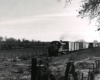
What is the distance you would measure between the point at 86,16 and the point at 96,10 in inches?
27.0

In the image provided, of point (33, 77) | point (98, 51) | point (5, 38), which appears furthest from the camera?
point (5, 38)

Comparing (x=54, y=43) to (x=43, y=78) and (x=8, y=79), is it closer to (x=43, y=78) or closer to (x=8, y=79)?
(x=8, y=79)

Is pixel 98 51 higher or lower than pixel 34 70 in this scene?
lower

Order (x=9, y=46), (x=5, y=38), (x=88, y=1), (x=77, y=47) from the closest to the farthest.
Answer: (x=88, y=1) → (x=77, y=47) → (x=9, y=46) → (x=5, y=38)

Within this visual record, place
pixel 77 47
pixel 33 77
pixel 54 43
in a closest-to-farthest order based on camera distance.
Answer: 1. pixel 33 77
2. pixel 54 43
3. pixel 77 47

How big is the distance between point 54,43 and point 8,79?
22.6 meters

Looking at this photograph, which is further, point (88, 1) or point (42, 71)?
point (88, 1)

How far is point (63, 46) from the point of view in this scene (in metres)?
36.3

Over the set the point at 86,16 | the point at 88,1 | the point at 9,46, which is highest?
the point at 88,1

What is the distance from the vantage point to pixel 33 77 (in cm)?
531

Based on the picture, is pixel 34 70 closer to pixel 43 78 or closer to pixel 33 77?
pixel 33 77

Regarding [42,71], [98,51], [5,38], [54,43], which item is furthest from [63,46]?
[5,38]

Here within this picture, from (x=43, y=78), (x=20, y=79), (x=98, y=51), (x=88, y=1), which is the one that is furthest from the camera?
(x=98, y=51)

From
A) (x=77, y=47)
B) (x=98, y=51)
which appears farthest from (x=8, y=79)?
(x=77, y=47)
